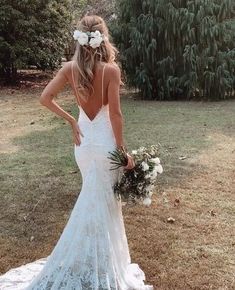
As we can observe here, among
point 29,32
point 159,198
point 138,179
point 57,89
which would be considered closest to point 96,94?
point 57,89

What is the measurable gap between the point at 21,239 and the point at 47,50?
12.7 metres

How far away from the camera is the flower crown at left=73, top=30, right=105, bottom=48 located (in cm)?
357

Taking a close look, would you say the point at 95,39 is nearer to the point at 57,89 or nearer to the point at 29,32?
the point at 57,89

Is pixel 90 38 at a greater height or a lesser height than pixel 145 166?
greater

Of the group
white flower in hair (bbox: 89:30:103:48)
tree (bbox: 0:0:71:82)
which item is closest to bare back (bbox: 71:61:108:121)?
white flower in hair (bbox: 89:30:103:48)

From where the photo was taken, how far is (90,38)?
141 inches

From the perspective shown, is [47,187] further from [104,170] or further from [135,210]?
[104,170]

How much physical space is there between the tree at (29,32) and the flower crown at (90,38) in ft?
43.6

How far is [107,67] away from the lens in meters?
3.62

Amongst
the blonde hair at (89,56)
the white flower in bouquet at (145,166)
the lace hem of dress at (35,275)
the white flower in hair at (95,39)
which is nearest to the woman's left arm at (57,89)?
the blonde hair at (89,56)

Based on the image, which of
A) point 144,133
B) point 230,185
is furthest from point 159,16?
point 230,185

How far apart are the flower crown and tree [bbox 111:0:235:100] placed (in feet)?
32.2

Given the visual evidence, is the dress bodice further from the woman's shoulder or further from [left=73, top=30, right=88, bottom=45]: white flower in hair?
[left=73, top=30, right=88, bottom=45]: white flower in hair

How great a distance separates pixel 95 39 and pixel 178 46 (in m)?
10.2
